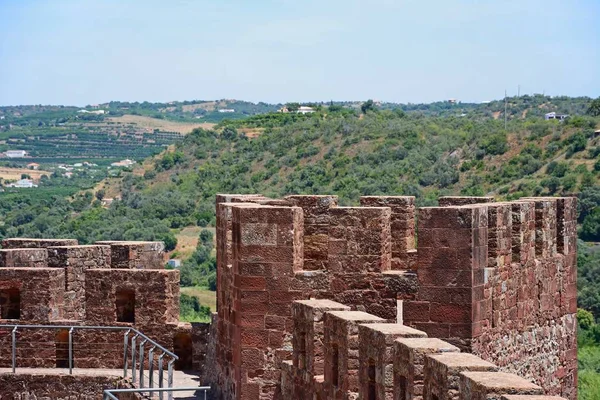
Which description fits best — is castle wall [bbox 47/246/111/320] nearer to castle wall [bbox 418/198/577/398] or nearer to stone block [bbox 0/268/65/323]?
stone block [bbox 0/268/65/323]

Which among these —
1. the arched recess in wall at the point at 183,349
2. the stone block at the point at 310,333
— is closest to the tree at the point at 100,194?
the arched recess in wall at the point at 183,349

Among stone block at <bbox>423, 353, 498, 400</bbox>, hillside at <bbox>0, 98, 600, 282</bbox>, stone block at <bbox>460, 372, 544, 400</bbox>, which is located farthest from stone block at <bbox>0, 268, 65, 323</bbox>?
hillside at <bbox>0, 98, 600, 282</bbox>

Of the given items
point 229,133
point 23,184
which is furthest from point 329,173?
point 23,184

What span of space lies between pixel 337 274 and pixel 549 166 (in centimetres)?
5402

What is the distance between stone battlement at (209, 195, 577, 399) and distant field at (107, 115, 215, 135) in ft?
528

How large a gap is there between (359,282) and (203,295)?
110 ft

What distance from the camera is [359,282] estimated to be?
1759cm

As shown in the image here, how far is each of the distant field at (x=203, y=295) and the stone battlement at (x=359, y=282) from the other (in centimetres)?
2769

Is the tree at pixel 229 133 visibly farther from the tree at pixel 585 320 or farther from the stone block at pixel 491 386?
the stone block at pixel 491 386

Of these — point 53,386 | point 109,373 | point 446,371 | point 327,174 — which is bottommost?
point 327,174

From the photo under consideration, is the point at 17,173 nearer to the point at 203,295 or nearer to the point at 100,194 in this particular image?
the point at 100,194

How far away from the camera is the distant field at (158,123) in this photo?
183 meters

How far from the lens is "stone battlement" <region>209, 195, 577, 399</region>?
16750 millimetres

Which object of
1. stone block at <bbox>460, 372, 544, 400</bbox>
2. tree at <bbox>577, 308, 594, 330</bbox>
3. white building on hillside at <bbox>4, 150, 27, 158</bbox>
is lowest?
white building on hillside at <bbox>4, 150, 27, 158</bbox>
